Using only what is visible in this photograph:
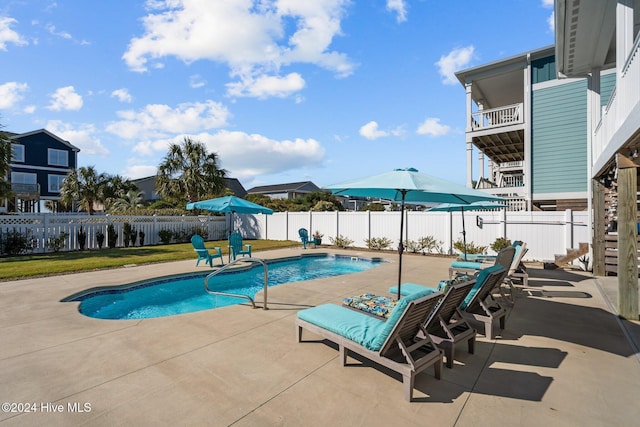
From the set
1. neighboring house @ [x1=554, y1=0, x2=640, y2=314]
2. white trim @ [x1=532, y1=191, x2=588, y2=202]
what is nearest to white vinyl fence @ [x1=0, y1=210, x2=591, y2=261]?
neighboring house @ [x1=554, y1=0, x2=640, y2=314]

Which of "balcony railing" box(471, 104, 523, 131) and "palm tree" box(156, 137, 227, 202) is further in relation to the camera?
"palm tree" box(156, 137, 227, 202)

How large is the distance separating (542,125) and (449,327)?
13579mm

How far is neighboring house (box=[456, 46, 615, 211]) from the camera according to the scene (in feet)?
41.4

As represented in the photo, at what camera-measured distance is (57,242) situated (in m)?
13.5

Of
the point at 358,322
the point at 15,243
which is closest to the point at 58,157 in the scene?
the point at 15,243

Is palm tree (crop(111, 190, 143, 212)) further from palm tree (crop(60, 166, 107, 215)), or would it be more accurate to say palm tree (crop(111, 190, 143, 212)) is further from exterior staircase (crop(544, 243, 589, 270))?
exterior staircase (crop(544, 243, 589, 270))

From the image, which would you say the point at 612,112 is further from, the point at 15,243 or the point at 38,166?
the point at 38,166

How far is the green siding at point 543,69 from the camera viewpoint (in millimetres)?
13180

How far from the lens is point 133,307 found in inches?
272

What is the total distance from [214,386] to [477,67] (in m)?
16.7

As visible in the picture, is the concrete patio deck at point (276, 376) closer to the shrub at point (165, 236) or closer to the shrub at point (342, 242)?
the shrub at point (342, 242)

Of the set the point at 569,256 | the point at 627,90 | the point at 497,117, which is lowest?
the point at 569,256

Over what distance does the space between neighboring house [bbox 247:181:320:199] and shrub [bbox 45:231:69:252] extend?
39084mm

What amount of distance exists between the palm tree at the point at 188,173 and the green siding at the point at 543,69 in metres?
19.1
